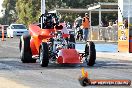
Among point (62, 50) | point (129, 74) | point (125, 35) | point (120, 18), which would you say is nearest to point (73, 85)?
point (129, 74)

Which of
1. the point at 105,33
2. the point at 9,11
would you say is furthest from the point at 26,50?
the point at 9,11

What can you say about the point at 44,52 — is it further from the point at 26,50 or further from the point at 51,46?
the point at 26,50

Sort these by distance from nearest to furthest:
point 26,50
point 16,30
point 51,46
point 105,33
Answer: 1. point 51,46
2. point 26,50
3. point 105,33
4. point 16,30

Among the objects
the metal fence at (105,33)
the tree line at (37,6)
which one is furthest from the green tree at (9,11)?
the metal fence at (105,33)

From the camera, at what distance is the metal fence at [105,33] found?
3522 cm

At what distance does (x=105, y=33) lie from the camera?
38.1 m

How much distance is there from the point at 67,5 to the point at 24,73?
206 ft

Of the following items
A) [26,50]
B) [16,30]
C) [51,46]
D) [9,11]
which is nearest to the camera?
[51,46]

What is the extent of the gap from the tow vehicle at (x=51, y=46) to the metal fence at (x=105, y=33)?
1962cm

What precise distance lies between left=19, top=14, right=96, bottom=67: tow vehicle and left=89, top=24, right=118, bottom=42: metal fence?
773 inches

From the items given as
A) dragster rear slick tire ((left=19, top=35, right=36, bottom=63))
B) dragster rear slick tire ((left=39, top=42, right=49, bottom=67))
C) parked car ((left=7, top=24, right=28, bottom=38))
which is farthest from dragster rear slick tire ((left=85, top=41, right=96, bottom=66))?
parked car ((left=7, top=24, right=28, bottom=38))

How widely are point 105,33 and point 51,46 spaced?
24433 millimetres

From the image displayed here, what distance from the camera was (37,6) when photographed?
69.7m

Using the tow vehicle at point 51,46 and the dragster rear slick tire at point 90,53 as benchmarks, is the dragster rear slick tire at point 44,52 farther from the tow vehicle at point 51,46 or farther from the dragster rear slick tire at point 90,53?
the dragster rear slick tire at point 90,53
